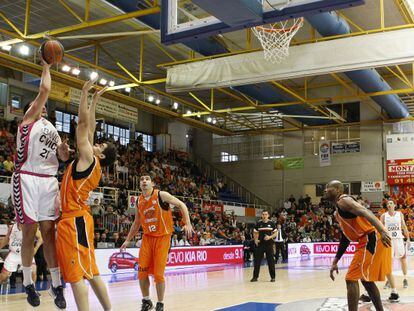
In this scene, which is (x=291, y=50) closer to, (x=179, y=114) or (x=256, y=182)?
(x=179, y=114)

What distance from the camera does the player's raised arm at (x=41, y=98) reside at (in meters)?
4.88

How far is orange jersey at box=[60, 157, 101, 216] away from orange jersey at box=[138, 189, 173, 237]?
7.61 feet

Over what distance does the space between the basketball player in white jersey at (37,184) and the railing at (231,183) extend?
103 ft

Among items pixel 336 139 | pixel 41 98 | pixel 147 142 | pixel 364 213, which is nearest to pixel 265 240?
pixel 364 213

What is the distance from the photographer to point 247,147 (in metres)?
37.1

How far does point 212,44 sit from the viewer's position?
19.2 meters

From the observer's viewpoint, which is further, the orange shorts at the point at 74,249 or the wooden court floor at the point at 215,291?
the wooden court floor at the point at 215,291

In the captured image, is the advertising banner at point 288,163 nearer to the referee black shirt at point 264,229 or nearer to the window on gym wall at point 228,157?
the window on gym wall at point 228,157

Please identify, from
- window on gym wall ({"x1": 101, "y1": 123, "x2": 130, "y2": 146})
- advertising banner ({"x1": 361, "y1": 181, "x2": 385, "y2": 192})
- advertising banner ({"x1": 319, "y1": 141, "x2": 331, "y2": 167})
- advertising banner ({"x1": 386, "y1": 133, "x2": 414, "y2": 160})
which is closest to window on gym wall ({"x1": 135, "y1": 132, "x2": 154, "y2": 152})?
window on gym wall ({"x1": 101, "y1": 123, "x2": 130, "y2": 146})

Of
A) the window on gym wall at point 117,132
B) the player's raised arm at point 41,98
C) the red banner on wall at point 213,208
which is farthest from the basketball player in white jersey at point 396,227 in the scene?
the window on gym wall at point 117,132

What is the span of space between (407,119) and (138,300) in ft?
82.4

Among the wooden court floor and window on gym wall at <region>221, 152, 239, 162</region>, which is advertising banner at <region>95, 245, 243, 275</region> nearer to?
the wooden court floor

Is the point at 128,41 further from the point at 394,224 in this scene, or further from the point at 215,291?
the point at 394,224

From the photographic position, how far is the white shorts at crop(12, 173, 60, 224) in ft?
Result: 16.0
